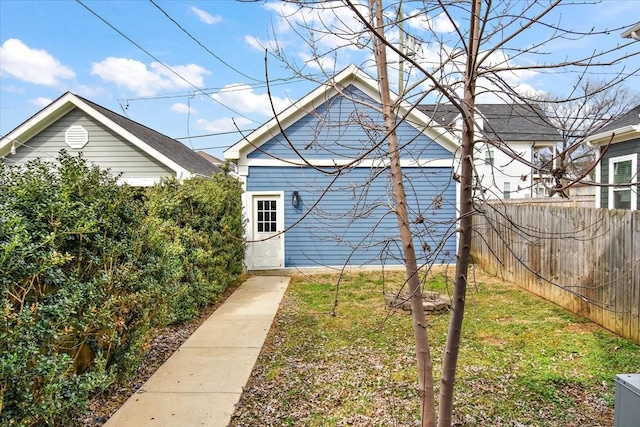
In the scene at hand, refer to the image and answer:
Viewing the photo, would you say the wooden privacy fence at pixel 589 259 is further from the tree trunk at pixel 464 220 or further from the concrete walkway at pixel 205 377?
the concrete walkway at pixel 205 377

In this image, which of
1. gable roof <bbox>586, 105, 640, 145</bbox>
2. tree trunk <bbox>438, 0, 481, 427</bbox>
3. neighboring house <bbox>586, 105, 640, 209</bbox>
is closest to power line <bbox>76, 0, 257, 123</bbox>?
tree trunk <bbox>438, 0, 481, 427</bbox>

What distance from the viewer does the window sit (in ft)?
34.0

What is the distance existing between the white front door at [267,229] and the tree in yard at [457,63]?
7515 mm

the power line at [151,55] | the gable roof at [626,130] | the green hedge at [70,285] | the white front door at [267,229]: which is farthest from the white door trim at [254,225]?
the gable roof at [626,130]

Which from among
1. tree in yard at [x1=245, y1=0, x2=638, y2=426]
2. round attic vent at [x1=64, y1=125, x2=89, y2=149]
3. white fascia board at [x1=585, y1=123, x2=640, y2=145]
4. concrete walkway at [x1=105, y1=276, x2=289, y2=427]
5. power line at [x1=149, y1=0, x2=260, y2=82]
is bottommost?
concrete walkway at [x1=105, y1=276, x2=289, y2=427]

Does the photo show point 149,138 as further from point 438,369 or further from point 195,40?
point 438,369

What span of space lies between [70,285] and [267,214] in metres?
7.74

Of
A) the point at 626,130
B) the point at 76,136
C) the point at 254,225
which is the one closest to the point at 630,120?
the point at 626,130

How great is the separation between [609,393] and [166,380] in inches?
169

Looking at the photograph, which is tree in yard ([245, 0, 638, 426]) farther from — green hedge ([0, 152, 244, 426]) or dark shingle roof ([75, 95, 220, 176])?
Result: dark shingle roof ([75, 95, 220, 176])

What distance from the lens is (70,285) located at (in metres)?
2.69

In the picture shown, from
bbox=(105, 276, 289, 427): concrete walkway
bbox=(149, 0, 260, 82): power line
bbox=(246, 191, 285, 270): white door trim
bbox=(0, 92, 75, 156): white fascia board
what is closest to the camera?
bbox=(105, 276, 289, 427): concrete walkway

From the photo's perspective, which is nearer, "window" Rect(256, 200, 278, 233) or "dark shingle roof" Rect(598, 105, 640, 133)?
"dark shingle roof" Rect(598, 105, 640, 133)

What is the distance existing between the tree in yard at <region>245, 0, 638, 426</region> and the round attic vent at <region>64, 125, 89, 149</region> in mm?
9066
